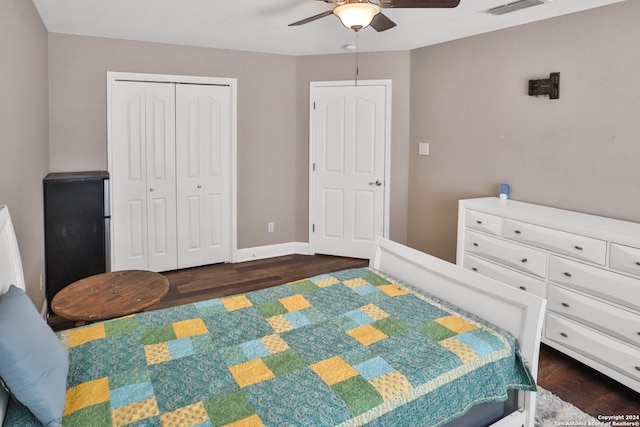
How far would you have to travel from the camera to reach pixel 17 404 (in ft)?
4.50

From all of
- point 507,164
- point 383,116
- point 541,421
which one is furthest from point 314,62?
point 541,421

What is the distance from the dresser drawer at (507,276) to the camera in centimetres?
298

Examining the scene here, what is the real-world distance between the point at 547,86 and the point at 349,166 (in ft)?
7.27

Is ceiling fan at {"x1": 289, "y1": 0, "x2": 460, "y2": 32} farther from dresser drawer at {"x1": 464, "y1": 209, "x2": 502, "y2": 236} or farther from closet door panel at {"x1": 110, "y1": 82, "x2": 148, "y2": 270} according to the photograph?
closet door panel at {"x1": 110, "y1": 82, "x2": 148, "y2": 270}

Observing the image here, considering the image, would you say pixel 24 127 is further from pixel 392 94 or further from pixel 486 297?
pixel 392 94

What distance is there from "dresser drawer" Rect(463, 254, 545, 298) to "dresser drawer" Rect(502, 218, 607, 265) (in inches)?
9.6

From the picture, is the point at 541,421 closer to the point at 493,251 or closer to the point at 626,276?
the point at 626,276

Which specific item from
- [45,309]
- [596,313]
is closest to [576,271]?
[596,313]

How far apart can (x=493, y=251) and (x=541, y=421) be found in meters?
1.35

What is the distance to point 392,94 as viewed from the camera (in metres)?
4.87

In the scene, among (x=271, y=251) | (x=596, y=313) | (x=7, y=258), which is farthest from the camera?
(x=271, y=251)

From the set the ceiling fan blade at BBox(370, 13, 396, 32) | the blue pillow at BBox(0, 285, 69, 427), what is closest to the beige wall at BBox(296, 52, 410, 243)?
the ceiling fan blade at BBox(370, 13, 396, 32)

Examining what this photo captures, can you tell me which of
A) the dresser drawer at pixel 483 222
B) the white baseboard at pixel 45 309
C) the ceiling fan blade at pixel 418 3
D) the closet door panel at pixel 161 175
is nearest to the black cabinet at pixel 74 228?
the white baseboard at pixel 45 309

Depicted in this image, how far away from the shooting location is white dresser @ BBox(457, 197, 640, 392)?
2.47m
